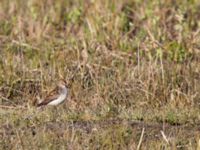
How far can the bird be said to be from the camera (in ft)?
26.2

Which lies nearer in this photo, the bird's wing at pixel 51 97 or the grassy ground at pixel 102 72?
the grassy ground at pixel 102 72

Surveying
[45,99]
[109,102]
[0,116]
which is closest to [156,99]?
[109,102]

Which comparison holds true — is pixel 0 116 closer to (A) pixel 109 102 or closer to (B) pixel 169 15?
(A) pixel 109 102

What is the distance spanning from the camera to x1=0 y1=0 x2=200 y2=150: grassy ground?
6.97m

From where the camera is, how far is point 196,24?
11.2m

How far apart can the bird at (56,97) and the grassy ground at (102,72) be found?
0.07m

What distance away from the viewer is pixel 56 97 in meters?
8.02

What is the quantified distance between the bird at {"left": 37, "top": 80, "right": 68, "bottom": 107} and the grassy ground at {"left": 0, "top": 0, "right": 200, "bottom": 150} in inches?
2.9

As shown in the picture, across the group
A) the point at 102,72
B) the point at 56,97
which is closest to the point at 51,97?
the point at 56,97

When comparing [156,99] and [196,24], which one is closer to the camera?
[156,99]

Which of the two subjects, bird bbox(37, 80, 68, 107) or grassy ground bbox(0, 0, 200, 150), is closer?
grassy ground bbox(0, 0, 200, 150)

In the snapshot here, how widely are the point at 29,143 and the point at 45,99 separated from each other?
1518mm

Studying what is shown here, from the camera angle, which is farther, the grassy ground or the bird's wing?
the bird's wing

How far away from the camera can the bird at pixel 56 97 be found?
7996 mm
